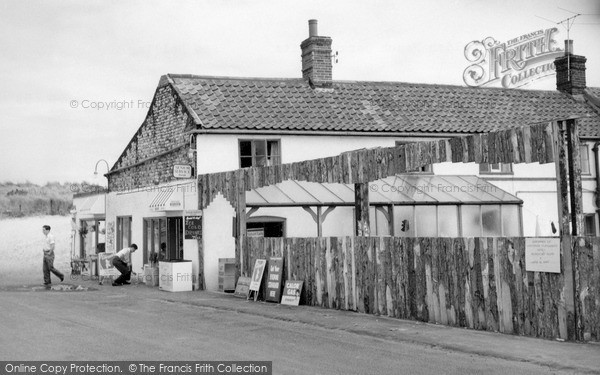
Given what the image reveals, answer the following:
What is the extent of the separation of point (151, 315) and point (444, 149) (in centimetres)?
667

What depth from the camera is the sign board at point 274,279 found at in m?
17.4

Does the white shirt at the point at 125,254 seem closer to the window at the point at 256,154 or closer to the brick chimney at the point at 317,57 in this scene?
the window at the point at 256,154

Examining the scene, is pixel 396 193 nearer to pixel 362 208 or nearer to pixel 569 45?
pixel 362 208

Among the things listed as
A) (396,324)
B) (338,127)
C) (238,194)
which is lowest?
(396,324)

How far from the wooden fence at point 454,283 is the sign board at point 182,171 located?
5.95 meters

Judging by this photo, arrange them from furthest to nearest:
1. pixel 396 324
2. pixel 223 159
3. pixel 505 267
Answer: pixel 223 159
pixel 396 324
pixel 505 267

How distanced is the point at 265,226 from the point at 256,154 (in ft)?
7.47

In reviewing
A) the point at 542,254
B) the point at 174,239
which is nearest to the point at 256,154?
the point at 174,239

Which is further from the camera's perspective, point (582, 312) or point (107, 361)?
point (582, 312)

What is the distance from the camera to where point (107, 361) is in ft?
29.8

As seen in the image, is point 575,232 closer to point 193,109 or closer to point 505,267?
point 505,267

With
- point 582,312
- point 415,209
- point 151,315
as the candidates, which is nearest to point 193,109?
point 415,209

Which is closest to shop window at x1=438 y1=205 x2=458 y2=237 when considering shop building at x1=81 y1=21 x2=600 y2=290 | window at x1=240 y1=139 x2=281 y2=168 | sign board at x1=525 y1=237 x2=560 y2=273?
shop building at x1=81 y1=21 x2=600 y2=290

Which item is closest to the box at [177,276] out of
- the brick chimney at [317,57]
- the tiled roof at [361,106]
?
the tiled roof at [361,106]
